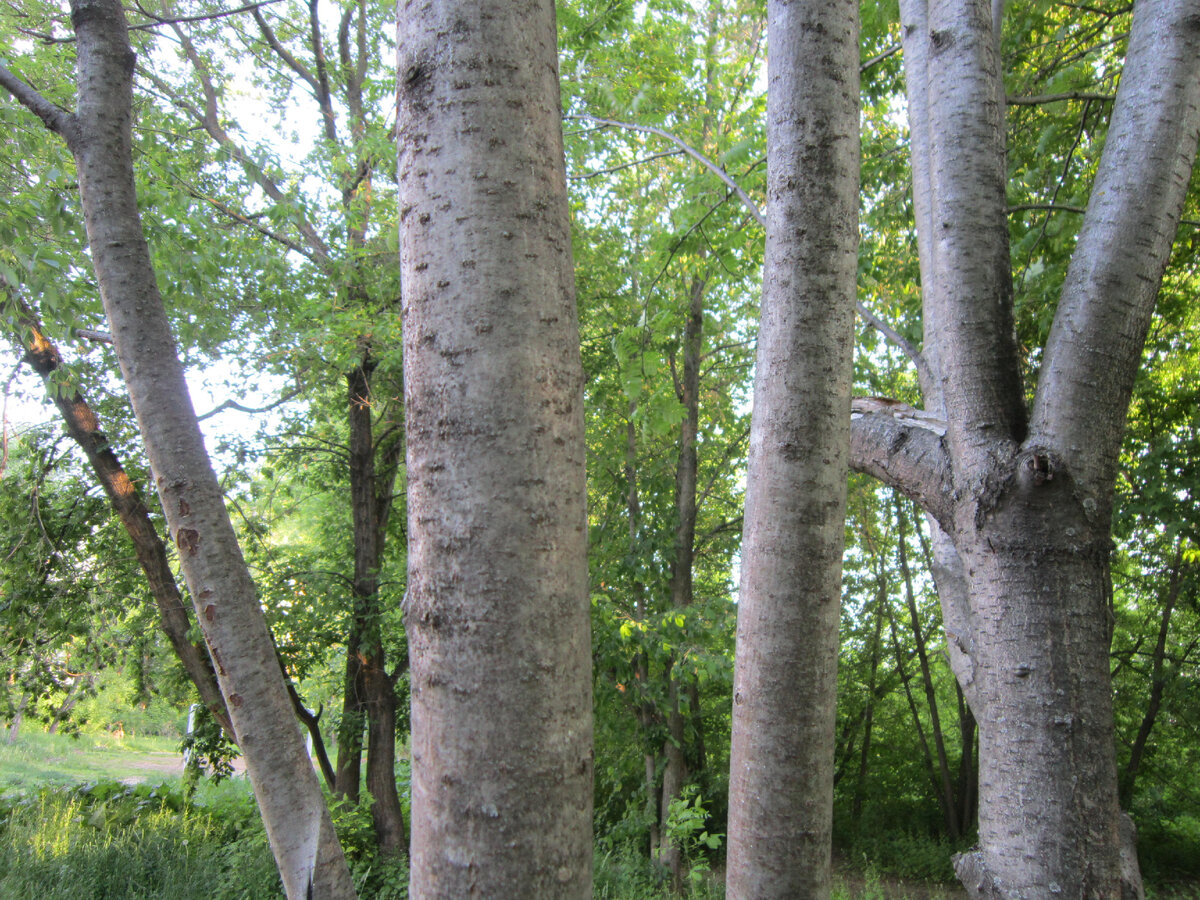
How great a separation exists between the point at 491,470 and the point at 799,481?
76 cm

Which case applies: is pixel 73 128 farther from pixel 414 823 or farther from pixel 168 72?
pixel 168 72

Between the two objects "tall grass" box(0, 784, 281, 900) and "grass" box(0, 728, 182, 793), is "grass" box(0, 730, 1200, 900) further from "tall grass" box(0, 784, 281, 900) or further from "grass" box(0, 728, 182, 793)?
"grass" box(0, 728, 182, 793)

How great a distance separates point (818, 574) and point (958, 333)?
86 cm

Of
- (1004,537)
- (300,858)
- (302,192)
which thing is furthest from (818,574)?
(302,192)

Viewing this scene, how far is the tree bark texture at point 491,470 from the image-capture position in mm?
873

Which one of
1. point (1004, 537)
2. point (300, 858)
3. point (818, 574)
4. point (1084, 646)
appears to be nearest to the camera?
point (818, 574)

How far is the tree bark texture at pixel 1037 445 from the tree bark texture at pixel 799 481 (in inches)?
18.2

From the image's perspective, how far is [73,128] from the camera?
275cm

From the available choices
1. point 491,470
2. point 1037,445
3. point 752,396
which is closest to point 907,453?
point 1037,445

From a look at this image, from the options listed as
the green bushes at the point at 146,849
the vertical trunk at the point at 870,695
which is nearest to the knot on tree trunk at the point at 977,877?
the green bushes at the point at 146,849

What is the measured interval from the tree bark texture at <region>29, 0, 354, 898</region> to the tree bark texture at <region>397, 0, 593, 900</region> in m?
1.89

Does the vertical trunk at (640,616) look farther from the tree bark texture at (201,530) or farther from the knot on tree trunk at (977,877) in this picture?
the knot on tree trunk at (977,877)

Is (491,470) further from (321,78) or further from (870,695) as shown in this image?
(870,695)

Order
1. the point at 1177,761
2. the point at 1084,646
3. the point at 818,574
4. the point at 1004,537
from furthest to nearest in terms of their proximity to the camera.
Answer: the point at 1177,761, the point at 1004,537, the point at 1084,646, the point at 818,574
